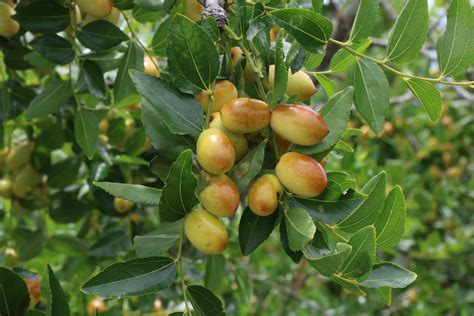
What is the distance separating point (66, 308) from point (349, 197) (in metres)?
0.43

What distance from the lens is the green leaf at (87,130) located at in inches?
51.7

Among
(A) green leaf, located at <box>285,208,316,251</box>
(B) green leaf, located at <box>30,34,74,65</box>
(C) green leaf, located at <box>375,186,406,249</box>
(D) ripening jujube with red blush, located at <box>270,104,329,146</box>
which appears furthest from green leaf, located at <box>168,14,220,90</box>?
(B) green leaf, located at <box>30,34,74,65</box>

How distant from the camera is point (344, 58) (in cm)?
111

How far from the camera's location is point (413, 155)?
10.1ft

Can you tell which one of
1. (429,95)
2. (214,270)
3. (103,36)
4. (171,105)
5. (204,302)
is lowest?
(214,270)

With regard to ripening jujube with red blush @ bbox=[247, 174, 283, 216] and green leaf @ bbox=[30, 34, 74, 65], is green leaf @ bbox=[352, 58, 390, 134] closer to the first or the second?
ripening jujube with red blush @ bbox=[247, 174, 283, 216]

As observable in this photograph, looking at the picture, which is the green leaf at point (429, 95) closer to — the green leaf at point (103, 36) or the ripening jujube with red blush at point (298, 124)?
the ripening jujube with red blush at point (298, 124)

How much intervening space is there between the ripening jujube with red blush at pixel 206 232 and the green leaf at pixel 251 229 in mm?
59

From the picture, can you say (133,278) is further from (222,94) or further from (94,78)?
(94,78)

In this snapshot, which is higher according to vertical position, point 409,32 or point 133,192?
point 409,32

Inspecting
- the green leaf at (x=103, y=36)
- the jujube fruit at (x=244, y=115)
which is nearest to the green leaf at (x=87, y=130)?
the green leaf at (x=103, y=36)

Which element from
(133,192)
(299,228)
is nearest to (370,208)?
(299,228)

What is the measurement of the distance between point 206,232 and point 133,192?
0.39ft

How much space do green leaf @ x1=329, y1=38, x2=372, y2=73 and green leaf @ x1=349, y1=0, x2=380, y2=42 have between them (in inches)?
1.4
